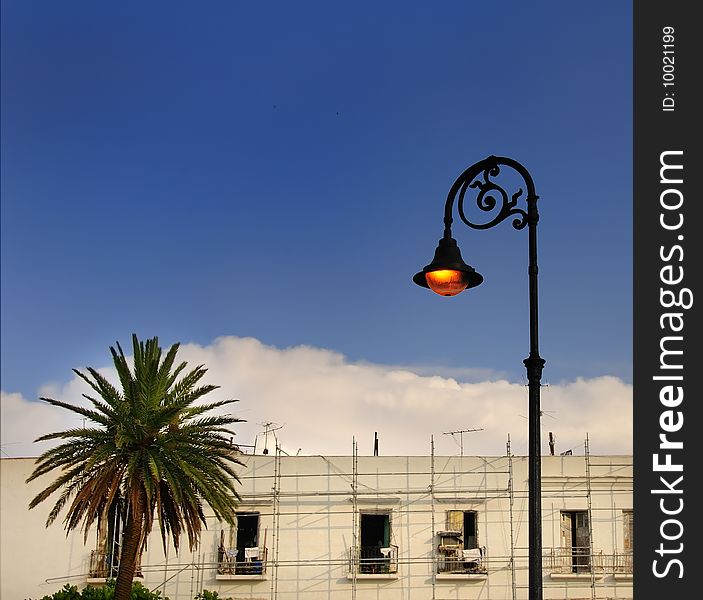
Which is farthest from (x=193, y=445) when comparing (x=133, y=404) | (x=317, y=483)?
(x=317, y=483)

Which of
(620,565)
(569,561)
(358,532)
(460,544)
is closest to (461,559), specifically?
(460,544)

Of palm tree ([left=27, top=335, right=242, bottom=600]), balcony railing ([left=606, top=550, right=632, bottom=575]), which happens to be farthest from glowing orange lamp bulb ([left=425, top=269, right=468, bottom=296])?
balcony railing ([left=606, top=550, right=632, bottom=575])

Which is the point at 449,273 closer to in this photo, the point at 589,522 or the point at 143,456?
the point at 143,456

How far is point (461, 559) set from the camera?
2780 centimetres

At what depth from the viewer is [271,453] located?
31.4m

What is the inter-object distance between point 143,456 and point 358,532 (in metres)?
7.52

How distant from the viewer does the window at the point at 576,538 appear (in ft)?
92.5

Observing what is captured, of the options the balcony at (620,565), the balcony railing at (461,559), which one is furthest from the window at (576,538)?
the balcony railing at (461,559)

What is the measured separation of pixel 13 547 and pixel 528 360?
77.3 feet

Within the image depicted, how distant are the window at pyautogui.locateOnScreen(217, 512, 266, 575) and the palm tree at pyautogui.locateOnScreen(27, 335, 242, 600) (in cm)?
409
